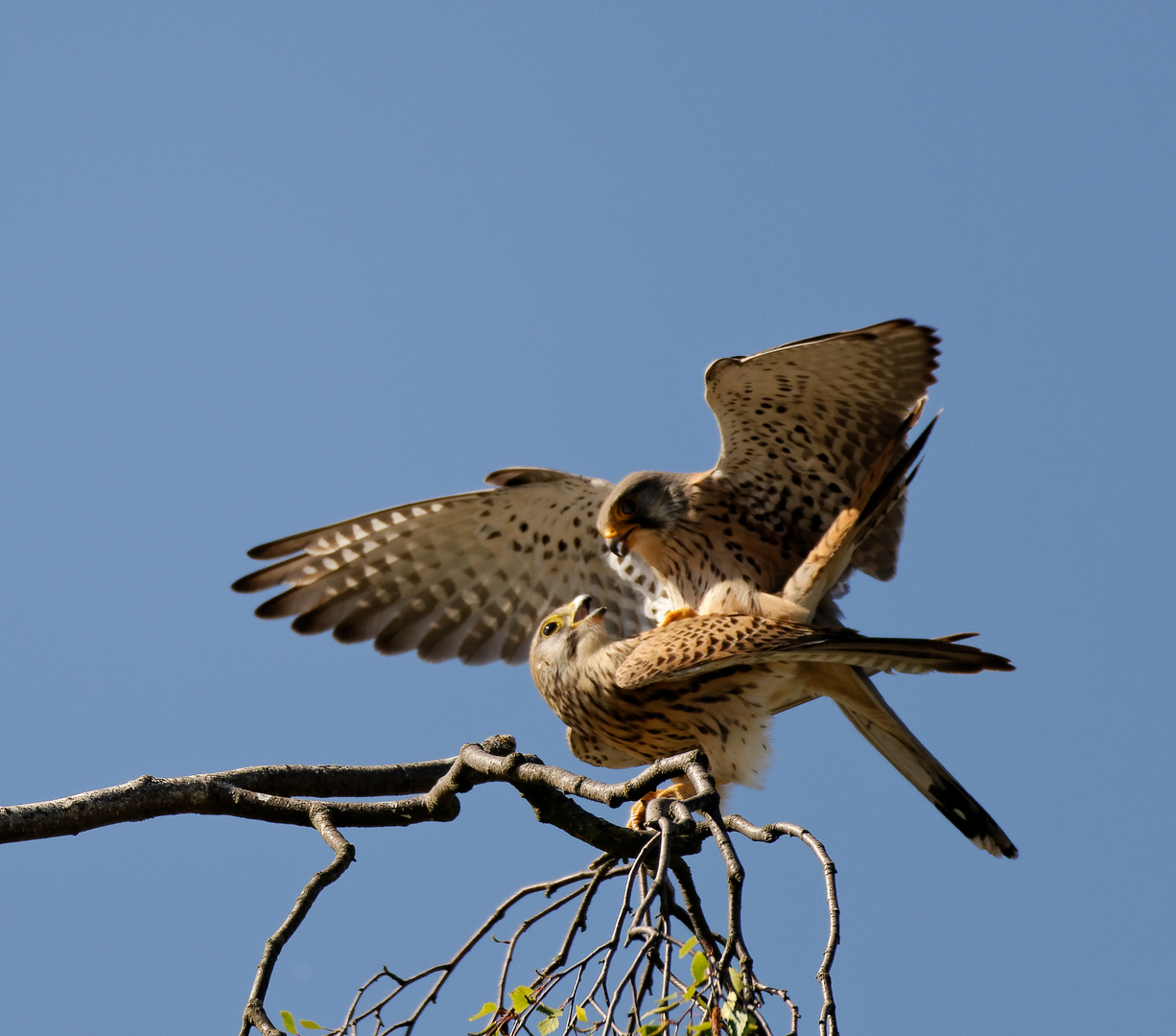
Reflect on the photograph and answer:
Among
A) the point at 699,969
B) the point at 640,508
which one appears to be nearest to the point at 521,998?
the point at 699,969

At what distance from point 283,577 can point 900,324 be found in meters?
2.49

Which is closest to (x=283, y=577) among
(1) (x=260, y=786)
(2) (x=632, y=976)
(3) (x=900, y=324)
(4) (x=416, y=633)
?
(4) (x=416, y=633)

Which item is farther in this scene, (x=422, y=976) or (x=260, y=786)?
(x=260, y=786)

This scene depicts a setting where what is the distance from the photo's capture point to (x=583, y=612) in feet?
13.8

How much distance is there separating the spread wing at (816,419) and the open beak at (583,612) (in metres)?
0.73

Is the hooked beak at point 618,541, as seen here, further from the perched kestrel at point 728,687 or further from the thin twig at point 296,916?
the thin twig at point 296,916

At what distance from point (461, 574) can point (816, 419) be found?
1.63m

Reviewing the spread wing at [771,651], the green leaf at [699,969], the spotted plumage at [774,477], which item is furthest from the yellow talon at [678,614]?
the green leaf at [699,969]

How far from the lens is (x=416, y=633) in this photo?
5156 millimetres

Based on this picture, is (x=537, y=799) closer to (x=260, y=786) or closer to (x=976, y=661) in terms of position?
(x=260, y=786)

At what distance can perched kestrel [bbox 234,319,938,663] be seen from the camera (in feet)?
13.8

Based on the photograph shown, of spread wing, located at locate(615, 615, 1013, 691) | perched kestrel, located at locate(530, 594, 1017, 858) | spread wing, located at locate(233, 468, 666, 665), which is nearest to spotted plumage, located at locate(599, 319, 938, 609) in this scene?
spread wing, located at locate(233, 468, 666, 665)

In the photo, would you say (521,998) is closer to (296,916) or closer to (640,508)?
(296,916)

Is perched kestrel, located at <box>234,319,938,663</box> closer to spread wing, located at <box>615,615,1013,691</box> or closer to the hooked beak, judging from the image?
the hooked beak
